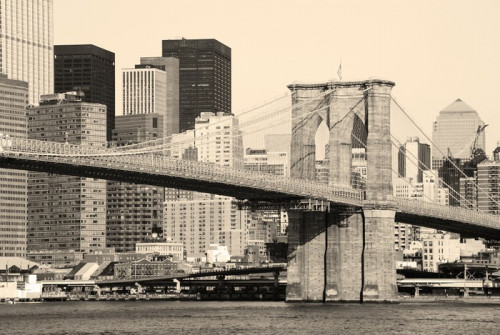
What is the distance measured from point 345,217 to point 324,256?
333 centimetres

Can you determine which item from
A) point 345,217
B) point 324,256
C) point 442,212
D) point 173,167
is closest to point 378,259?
point 345,217

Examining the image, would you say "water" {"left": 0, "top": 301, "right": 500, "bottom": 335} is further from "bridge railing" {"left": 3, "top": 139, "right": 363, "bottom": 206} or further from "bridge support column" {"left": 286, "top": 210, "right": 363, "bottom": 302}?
"bridge railing" {"left": 3, "top": 139, "right": 363, "bottom": 206}

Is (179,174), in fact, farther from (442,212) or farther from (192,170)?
(442,212)

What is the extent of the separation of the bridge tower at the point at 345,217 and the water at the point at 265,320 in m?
2.94

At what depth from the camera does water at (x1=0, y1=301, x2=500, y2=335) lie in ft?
279

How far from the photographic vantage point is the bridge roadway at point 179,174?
306ft

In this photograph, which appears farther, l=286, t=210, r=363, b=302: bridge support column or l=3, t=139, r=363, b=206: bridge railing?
l=286, t=210, r=363, b=302: bridge support column

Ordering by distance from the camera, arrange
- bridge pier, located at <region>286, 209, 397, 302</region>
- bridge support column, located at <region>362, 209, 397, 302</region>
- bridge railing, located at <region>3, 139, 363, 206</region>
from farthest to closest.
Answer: bridge pier, located at <region>286, 209, 397, 302</region> → bridge support column, located at <region>362, 209, 397, 302</region> → bridge railing, located at <region>3, 139, 363, 206</region>

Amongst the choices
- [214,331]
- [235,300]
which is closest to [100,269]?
[235,300]

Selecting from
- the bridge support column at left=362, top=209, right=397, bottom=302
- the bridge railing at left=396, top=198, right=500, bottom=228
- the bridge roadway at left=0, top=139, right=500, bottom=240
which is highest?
the bridge roadway at left=0, top=139, right=500, bottom=240

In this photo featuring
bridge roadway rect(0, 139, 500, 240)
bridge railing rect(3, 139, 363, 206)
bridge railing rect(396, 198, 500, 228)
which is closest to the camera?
bridge railing rect(3, 139, 363, 206)

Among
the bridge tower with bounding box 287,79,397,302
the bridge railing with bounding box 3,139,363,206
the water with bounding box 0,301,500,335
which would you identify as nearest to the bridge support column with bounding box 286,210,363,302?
the bridge tower with bounding box 287,79,397,302

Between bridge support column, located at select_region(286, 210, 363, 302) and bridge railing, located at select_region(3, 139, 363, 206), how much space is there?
2848mm

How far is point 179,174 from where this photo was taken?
329ft
